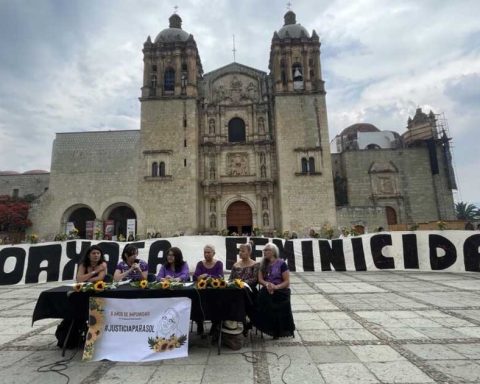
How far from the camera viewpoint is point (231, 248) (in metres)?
12.8

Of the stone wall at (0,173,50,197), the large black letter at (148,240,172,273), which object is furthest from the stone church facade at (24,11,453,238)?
the large black letter at (148,240,172,273)

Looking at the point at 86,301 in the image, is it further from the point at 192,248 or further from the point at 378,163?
the point at 378,163

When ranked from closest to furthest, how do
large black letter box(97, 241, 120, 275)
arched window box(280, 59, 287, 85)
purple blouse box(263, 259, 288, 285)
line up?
purple blouse box(263, 259, 288, 285), large black letter box(97, 241, 120, 275), arched window box(280, 59, 287, 85)

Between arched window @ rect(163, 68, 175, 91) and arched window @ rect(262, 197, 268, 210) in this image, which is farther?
arched window @ rect(163, 68, 175, 91)

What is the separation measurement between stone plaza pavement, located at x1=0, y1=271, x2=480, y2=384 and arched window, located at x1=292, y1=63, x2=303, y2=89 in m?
20.7

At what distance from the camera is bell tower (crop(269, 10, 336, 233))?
22297mm

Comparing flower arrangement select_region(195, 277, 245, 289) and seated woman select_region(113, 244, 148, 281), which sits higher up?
seated woman select_region(113, 244, 148, 281)

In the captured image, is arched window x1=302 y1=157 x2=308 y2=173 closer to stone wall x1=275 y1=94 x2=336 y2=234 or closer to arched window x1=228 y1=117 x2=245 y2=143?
stone wall x1=275 y1=94 x2=336 y2=234

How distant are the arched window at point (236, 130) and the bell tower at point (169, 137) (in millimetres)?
2832

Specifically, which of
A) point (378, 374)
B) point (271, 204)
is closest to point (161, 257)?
point (378, 374)

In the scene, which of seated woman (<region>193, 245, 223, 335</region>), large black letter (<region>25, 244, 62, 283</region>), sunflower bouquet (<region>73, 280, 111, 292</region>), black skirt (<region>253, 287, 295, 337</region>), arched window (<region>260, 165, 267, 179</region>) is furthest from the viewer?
arched window (<region>260, 165, 267, 179</region>)

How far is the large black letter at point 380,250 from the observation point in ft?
40.0

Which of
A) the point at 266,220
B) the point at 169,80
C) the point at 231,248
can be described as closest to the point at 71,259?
the point at 231,248

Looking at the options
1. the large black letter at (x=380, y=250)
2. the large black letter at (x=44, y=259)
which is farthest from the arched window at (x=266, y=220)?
the large black letter at (x=44, y=259)
